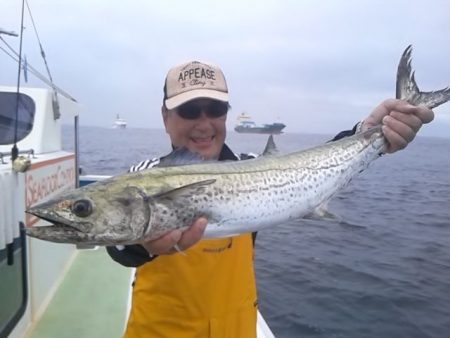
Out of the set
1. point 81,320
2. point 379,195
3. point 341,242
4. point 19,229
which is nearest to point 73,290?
point 81,320

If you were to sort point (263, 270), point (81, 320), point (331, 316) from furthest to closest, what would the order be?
point (263, 270) < point (331, 316) < point (81, 320)

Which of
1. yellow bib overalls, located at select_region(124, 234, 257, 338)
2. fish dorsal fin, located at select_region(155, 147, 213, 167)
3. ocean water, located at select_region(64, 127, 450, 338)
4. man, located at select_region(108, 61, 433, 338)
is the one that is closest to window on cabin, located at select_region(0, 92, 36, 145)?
man, located at select_region(108, 61, 433, 338)

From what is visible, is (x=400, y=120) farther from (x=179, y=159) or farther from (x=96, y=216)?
(x=96, y=216)

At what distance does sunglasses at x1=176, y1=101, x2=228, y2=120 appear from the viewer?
3107 millimetres

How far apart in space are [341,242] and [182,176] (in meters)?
10.7

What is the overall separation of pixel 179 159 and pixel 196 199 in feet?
0.98

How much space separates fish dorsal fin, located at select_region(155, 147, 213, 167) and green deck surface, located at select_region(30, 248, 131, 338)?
10.1 ft

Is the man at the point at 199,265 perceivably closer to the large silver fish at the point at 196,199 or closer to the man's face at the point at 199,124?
Answer: the man's face at the point at 199,124

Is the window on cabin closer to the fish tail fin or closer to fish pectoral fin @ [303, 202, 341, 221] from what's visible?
fish pectoral fin @ [303, 202, 341, 221]

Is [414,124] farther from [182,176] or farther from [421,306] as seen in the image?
[421,306]

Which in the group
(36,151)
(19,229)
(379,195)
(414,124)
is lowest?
(379,195)

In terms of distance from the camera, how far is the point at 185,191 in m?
2.50

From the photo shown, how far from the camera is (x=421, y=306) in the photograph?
8617 mm

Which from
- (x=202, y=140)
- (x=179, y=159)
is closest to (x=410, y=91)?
(x=202, y=140)
